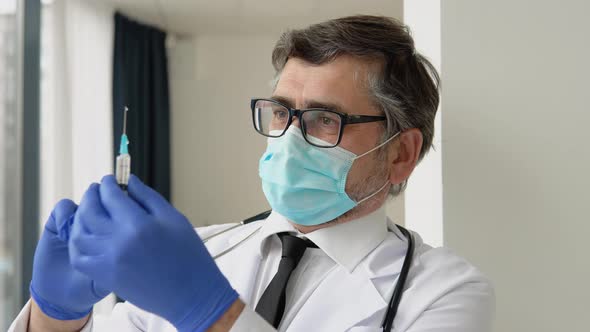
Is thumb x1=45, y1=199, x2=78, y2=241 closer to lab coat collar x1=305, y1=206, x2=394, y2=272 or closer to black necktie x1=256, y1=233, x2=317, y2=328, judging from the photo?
black necktie x1=256, y1=233, x2=317, y2=328

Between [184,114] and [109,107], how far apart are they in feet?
3.54

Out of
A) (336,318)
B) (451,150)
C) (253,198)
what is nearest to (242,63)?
(253,198)

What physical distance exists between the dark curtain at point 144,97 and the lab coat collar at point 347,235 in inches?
116

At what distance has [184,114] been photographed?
16.2ft

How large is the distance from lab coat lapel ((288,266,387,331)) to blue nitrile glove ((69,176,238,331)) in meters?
0.32

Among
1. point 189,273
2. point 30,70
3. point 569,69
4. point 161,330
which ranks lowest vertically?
point 161,330

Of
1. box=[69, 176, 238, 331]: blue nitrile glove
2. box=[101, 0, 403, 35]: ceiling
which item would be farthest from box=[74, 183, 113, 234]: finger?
box=[101, 0, 403, 35]: ceiling

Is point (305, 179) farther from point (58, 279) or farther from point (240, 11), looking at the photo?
point (240, 11)

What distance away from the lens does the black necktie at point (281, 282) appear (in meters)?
1.10

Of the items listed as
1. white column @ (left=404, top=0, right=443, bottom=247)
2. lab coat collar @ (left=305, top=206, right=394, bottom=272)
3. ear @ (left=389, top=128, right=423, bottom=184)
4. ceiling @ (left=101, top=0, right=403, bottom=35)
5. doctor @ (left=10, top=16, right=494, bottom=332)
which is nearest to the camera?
doctor @ (left=10, top=16, right=494, bottom=332)

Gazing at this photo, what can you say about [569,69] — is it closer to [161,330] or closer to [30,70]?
[161,330]

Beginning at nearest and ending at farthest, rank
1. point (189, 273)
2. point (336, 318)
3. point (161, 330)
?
point (189, 273), point (336, 318), point (161, 330)

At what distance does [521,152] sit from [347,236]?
55 cm

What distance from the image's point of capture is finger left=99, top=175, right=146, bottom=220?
76cm
